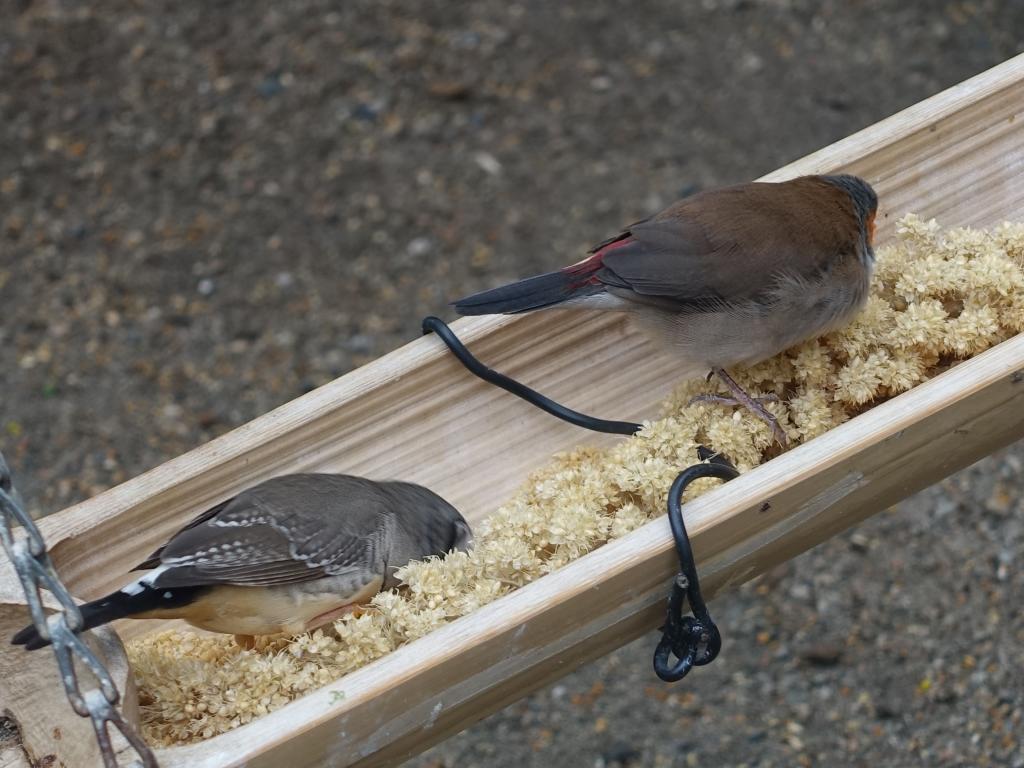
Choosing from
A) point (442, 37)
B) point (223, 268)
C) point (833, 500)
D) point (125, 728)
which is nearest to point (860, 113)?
point (442, 37)

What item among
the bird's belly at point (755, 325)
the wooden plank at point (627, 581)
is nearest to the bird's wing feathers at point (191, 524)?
the wooden plank at point (627, 581)

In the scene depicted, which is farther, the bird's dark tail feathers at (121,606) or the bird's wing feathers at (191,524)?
the bird's wing feathers at (191,524)

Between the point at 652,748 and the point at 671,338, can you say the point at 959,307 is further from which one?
the point at 652,748

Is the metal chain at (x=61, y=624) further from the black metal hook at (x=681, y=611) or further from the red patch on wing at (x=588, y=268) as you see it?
the red patch on wing at (x=588, y=268)

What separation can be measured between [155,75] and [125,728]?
4.32 m

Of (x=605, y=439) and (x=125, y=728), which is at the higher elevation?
(x=125, y=728)

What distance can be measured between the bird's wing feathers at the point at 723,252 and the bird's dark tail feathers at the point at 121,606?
0.99 metres

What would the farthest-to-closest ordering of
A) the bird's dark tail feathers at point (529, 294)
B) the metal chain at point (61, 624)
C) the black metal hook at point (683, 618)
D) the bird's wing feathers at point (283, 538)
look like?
the bird's dark tail feathers at point (529, 294) < the bird's wing feathers at point (283, 538) < the black metal hook at point (683, 618) < the metal chain at point (61, 624)

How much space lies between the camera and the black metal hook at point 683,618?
1926mm

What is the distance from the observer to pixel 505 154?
16.6 ft

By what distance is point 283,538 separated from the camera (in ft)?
6.97

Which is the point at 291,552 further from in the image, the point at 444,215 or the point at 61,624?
the point at 444,215

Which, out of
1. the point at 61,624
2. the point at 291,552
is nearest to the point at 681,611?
the point at 291,552

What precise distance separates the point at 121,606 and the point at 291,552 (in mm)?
334
